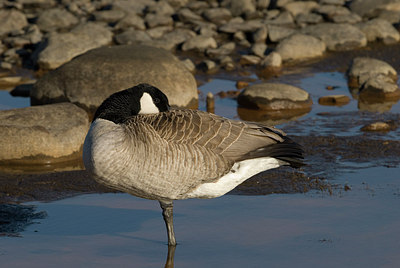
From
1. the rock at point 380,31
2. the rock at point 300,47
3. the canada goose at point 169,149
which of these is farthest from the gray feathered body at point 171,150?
the rock at point 380,31

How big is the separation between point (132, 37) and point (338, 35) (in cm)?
560

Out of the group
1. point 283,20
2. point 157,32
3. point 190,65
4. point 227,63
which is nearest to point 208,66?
point 190,65

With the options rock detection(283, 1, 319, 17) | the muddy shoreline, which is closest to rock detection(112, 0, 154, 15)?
rock detection(283, 1, 319, 17)

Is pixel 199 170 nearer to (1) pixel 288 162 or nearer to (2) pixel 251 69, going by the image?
(1) pixel 288 162

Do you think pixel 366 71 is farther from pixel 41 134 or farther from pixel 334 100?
pixel 41 134

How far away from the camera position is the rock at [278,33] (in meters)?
18.5

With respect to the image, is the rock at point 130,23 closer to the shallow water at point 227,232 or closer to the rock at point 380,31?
the rock at point 380,31

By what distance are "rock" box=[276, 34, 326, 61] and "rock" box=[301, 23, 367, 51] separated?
45 cm

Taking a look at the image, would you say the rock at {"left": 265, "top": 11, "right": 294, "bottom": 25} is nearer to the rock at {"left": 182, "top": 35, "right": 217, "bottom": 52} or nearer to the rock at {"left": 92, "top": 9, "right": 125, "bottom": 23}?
the rock at {"left": 182, "top": 35, "right": 217, "bottom": 52}

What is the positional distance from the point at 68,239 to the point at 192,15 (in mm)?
13785

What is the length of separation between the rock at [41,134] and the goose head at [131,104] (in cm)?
377

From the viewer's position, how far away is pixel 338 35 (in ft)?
61.1

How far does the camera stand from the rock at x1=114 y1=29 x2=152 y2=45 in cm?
1816

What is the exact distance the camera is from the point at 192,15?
A: 2036cm
